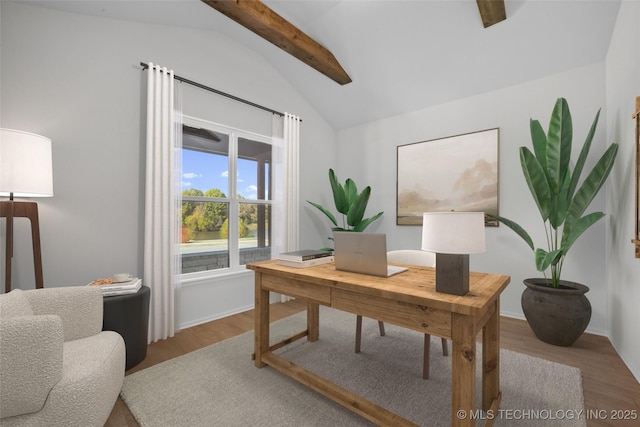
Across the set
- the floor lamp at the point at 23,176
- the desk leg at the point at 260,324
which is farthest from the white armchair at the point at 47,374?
the desk leg at the point at 260,324

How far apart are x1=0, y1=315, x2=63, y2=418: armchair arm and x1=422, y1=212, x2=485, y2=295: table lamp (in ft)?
5.47

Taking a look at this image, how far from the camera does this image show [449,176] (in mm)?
3229

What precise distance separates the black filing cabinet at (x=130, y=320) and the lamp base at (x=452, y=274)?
2023mm

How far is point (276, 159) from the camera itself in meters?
3.48

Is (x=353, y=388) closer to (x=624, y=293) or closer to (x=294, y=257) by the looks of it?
(x=294, y=257)

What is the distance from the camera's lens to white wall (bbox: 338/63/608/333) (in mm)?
2479

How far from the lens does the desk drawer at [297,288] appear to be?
59.9 inches

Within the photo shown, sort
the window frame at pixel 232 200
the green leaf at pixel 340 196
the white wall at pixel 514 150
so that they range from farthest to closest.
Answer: the green leaf at pixel 340 196 → the window frame at pixel 232 200 → the white wall at pixel 514 150

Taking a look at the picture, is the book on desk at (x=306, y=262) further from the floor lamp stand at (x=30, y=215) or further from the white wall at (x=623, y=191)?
the white wall at (x=623, y=191)

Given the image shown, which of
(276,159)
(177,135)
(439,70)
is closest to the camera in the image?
(177,135)

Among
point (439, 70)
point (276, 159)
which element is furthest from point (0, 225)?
point (439, 70)

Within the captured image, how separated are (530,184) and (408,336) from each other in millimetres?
1738

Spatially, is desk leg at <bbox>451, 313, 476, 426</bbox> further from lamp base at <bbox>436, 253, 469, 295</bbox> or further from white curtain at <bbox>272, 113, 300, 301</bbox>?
white curtain at <bbox>272, 113, 300, 301</bbox>

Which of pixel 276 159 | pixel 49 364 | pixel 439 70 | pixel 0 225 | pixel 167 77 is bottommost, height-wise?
pixel 49 364
